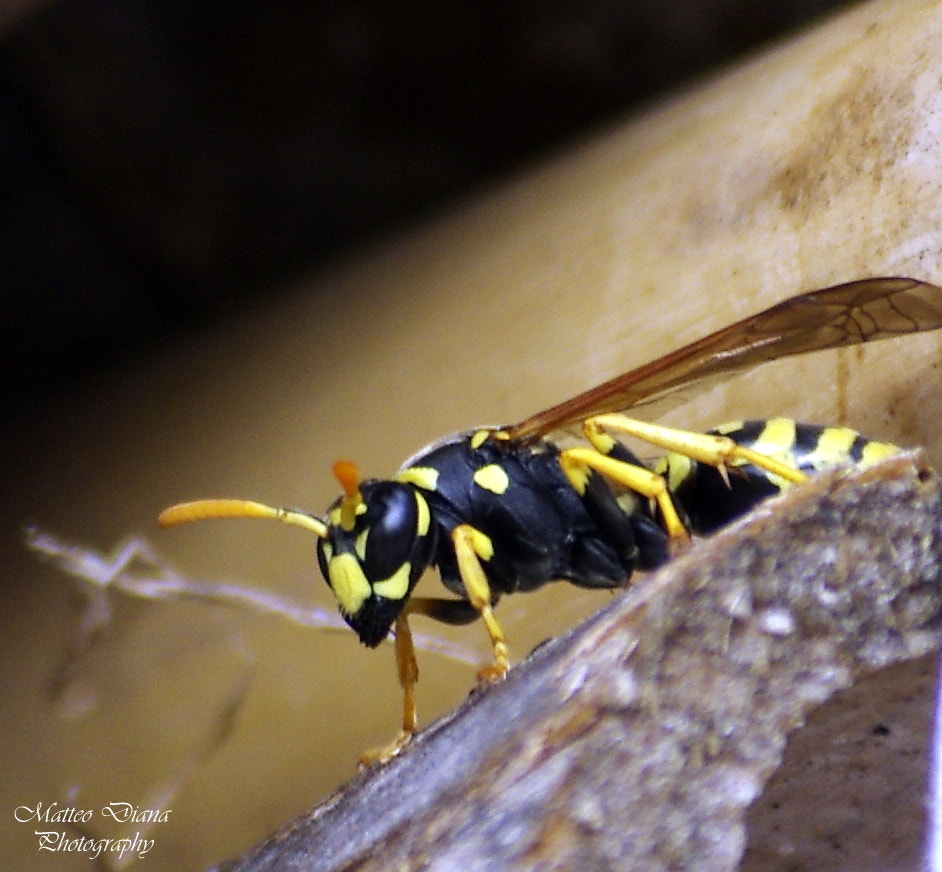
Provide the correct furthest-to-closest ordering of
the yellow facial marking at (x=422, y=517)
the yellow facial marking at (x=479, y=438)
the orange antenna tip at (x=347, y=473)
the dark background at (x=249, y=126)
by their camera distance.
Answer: the dark background at (x=249, y=126) < the yellow facial marking at (x=479, y=438) < the yellow facial marking at (x=422, y=517) < the orange antenna tip at (x=347, y=473)

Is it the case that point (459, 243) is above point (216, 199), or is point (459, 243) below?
below

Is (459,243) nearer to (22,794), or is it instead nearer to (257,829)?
(257,829)

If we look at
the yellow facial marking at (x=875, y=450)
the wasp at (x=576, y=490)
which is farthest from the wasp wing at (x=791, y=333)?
the yellow facial marking at (x=875, y=450)

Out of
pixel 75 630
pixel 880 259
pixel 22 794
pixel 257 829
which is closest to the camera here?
pixel 880 259

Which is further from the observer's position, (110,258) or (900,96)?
(110,258)

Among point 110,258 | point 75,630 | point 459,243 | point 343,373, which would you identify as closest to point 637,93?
point 459,243

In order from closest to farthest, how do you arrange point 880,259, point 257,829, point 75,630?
point 880,259 → point 257,829 → point 75,630

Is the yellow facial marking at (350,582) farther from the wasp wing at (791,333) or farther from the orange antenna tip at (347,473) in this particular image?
the wasp wing at (791,333)

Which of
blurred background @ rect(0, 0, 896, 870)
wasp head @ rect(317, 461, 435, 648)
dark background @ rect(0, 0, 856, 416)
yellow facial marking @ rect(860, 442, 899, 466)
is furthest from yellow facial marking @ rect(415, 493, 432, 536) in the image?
dark background @ rect(0, 0, 856, 416)
